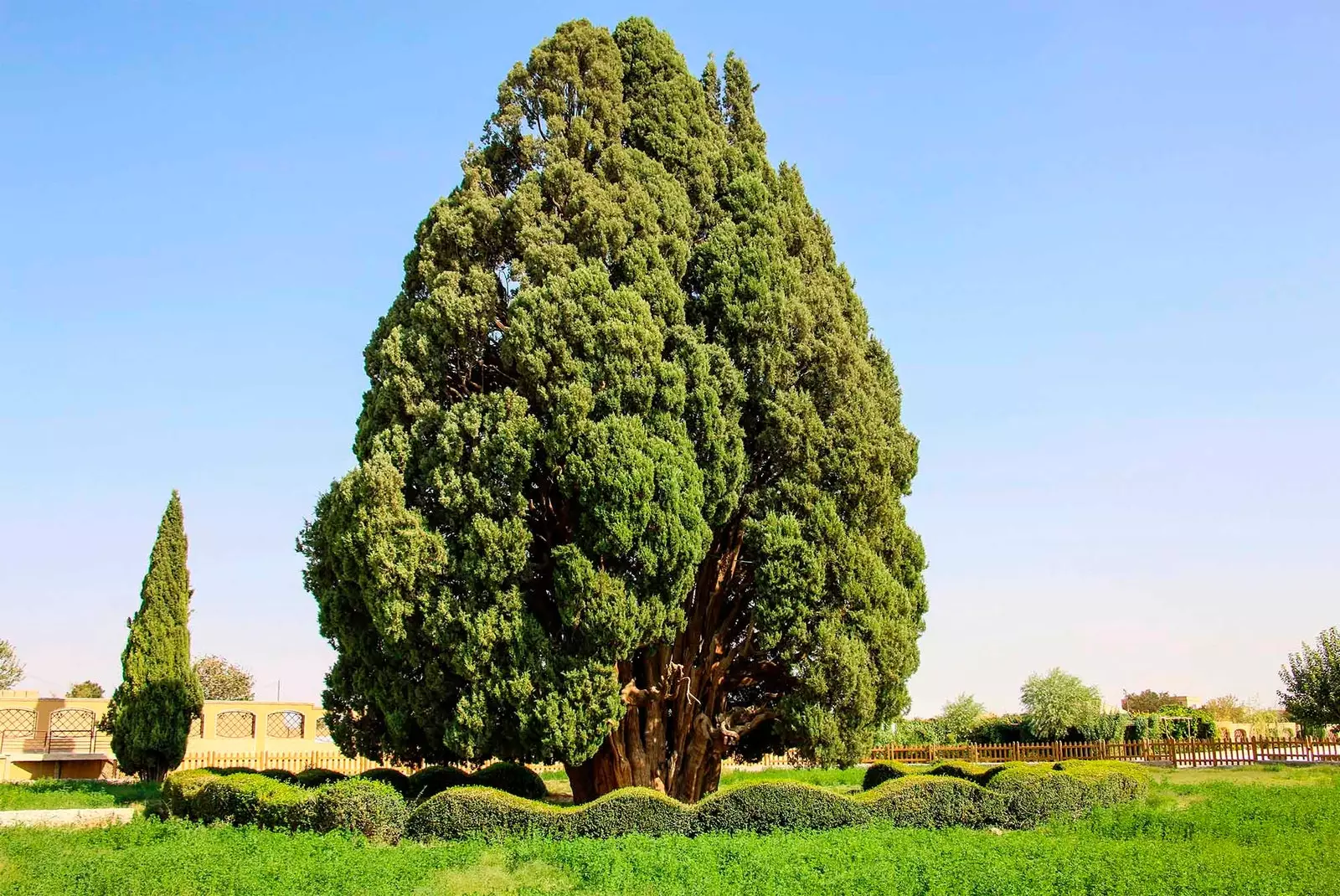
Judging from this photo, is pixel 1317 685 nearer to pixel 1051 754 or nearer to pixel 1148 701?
pixel 1051 754

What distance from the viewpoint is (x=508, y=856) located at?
10.7 meters

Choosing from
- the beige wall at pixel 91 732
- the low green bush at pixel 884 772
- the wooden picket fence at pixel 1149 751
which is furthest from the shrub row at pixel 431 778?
the wooden picket fence at pixel 1149 751

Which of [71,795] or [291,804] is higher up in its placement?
[291,804]

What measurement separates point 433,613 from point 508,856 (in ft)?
13.2

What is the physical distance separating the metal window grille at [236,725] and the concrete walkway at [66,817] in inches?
478

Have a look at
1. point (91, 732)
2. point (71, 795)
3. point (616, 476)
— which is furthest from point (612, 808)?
point (91, 732)

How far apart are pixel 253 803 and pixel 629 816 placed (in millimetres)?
4826

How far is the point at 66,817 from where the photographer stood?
14758mm

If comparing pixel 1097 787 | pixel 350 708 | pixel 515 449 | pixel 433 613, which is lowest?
pixel 1097 787

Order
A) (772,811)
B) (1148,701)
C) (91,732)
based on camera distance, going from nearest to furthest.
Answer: (772,811) → (91,732) → (1148,701)

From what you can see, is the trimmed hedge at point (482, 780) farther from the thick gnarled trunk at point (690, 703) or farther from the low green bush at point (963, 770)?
the low green bush at point (963, 770)

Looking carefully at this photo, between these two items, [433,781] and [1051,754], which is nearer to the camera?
[433,781]

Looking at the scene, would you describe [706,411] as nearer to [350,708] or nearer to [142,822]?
[350,708]

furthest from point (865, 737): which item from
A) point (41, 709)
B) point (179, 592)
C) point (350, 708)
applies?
point (41, 709)
